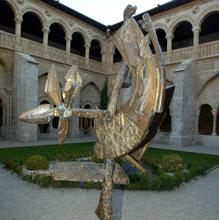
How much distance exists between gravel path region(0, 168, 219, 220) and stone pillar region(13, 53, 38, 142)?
7996 mm

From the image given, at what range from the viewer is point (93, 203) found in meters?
4.68

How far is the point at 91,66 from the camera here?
19.4 meters

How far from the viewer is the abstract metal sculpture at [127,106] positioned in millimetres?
1348

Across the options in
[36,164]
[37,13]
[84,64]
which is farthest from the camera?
[84,64]

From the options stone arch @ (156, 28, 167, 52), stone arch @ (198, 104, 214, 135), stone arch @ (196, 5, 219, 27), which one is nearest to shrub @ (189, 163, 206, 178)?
stone arch @ (196, 5, 219, 27)

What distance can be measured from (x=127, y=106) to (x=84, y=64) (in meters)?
17.8

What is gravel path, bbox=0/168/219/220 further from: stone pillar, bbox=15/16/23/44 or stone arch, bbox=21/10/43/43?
stone arch, bbox=21/10/43/43

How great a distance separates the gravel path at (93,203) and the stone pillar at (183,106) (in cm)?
840

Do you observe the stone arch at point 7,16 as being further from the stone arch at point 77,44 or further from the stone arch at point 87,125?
the stone arch at point 87,125

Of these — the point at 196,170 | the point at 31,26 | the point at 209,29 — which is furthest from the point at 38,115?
the point at 209,29

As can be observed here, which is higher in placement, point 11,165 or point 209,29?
point 209,29

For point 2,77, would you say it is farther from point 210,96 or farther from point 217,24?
point 217,24

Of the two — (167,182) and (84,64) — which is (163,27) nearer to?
(84,64)

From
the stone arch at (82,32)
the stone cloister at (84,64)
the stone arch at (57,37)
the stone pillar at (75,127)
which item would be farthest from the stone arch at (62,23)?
the stone pillar at (75,127)
